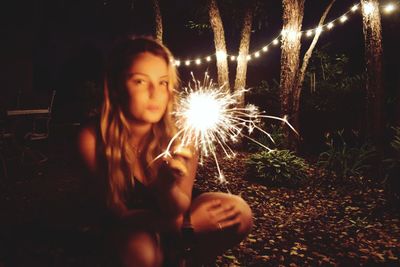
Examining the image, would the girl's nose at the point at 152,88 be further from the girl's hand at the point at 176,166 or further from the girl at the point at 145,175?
the girl's hand at the point at 176,166

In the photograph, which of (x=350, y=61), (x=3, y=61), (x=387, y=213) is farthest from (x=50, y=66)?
(x=387, y=213)

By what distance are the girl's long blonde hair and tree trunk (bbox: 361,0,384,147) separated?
567cm

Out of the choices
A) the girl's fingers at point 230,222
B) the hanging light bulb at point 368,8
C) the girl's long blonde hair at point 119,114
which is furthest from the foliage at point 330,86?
the girl's long blonde hair at point 119,114

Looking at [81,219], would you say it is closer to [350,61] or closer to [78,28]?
[350,61]

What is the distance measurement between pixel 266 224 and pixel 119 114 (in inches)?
132

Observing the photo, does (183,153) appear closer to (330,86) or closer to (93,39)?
(330,86)

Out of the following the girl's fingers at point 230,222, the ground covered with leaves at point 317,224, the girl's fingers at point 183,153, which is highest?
the girl's fingers at point 183,153

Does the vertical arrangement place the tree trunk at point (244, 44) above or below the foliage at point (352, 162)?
above

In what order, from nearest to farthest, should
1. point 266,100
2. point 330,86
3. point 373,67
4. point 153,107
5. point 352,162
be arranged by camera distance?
point 153,107 → point 373,67 → point 352,162 → point 330,86 → point 266,100

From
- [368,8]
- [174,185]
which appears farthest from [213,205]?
[368,8]

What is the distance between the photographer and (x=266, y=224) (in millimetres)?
5191

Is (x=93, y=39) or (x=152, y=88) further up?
(x=93, y=39)

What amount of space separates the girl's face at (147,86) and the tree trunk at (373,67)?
5.80m

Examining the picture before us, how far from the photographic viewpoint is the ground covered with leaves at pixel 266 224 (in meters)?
3.90
